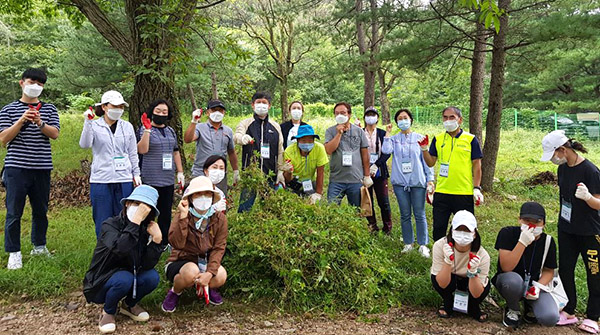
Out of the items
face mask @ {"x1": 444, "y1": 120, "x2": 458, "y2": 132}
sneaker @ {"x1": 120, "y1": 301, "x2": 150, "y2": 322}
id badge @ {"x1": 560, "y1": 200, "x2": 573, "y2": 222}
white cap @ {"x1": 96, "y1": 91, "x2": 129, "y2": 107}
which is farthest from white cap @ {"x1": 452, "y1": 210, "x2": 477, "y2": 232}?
white cap @ {"x1": 96, "y1": 91, "x2": 129, "y2": 107}

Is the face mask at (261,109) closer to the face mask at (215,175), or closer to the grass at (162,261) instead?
the grass at (162,261)

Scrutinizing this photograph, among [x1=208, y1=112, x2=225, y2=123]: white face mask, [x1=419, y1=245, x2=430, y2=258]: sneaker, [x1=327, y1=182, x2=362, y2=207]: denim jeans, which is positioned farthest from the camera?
[x1=327, y1=182, x2=362, y2=207]: denim jeans

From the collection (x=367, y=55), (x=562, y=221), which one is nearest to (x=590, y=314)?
(x=562, y=221)

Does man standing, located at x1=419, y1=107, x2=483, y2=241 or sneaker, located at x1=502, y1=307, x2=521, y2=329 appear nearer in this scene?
sneaker, located at x1=502, y1=307, x2=521, y2=329

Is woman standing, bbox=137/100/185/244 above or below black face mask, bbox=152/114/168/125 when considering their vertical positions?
below

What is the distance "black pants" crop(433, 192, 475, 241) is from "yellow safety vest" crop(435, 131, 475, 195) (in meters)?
0.05

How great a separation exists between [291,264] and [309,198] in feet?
3.93

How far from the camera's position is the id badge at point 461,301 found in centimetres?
356

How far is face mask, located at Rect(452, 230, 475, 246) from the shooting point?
11.2ft

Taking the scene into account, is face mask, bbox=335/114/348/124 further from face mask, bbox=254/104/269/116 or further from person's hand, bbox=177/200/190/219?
person's hand, bbox=177/200/190/219

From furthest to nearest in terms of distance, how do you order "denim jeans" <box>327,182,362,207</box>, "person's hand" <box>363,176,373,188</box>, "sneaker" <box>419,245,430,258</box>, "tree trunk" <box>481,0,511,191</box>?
"tree trunk" <box>481,0,511,191</box> → "person's hand" <box>363,176,373,188</box> → "denim jeans" <box>327,182,362,207</box> → "sneaker" <box>419,245,430,258</box>

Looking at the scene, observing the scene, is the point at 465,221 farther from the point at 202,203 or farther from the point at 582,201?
the point at 202,203

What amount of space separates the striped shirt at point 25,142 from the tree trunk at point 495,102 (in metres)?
7.53

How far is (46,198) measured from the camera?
440 cm
